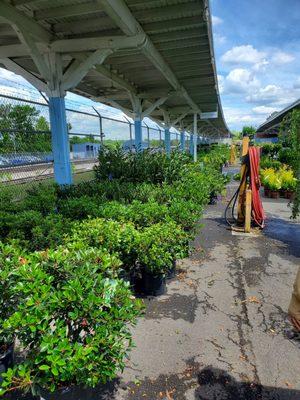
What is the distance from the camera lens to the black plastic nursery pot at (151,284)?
409cm

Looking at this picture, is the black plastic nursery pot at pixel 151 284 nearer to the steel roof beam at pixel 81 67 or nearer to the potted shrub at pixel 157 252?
the potted shrub at pixel 157 252

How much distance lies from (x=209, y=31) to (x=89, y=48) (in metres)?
2.42

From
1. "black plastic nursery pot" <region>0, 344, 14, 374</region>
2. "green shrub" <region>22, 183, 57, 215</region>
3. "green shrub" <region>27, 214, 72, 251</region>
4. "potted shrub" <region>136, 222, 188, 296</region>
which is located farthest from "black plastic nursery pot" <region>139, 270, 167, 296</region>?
"black plastic nursery pot" <region>0, 344, 14, 374</region>

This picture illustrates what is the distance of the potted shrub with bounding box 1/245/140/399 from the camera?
1.89m

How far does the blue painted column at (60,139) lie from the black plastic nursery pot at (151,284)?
3908 millimetres

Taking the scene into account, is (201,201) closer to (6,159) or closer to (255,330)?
(255,330)

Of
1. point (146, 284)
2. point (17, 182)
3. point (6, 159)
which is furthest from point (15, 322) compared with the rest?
point (17, 182)

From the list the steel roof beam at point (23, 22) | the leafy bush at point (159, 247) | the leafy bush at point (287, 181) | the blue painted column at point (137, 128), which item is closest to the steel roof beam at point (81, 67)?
the steel roof beam at point (23, 22)

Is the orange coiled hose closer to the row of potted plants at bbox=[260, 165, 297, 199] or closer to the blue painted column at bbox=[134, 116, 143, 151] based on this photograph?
the row of potted plants at bbox=[260, 165, 297, 199]

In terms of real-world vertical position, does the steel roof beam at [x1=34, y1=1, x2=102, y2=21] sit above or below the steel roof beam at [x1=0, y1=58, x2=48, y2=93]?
above

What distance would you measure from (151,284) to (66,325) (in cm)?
209

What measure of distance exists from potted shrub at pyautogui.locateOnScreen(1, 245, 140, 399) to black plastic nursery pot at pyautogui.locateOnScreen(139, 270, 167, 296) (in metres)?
1.75

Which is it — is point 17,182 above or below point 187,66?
below

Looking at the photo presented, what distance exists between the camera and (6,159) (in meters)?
6.27
